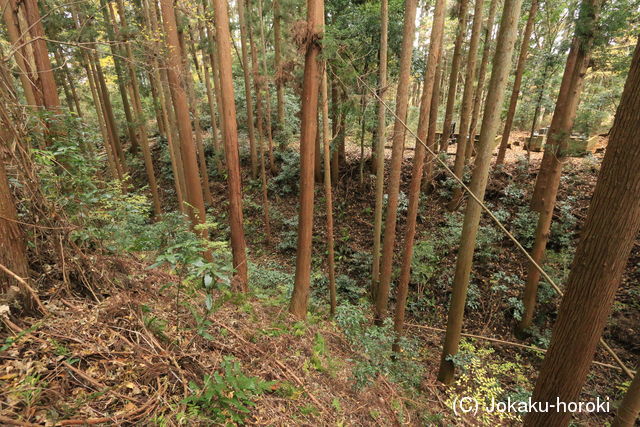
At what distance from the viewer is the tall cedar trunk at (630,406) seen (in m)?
1.89

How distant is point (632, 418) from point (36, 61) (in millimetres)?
8888

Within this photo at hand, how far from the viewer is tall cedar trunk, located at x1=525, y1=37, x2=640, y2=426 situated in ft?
5.34

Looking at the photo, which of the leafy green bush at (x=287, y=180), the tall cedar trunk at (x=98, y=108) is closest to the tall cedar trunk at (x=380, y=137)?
the leafy green bush at (x=287, y=180)

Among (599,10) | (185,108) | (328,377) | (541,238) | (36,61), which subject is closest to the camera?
(328,377)

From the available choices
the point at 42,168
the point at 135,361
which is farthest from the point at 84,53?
the point at 135,361

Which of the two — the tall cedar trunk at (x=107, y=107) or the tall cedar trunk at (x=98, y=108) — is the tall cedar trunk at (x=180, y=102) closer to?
the tall cedar trunk at (x=98, y=108)

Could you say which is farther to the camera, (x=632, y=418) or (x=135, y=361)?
(x=135, y=361)

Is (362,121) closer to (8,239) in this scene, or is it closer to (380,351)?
(380,351)

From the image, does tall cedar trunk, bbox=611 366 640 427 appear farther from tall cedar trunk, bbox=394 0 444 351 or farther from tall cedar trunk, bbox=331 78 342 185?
tall cedar trunk, bbox=331 78 342 185

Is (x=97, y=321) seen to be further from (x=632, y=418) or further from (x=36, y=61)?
(x=36, y=61)

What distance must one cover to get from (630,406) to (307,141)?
4.80 m

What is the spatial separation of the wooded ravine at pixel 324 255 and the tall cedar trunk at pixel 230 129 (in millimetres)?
36

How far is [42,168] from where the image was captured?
9.47 feet

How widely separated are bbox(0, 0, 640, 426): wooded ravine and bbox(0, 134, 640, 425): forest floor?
0.02 metres
